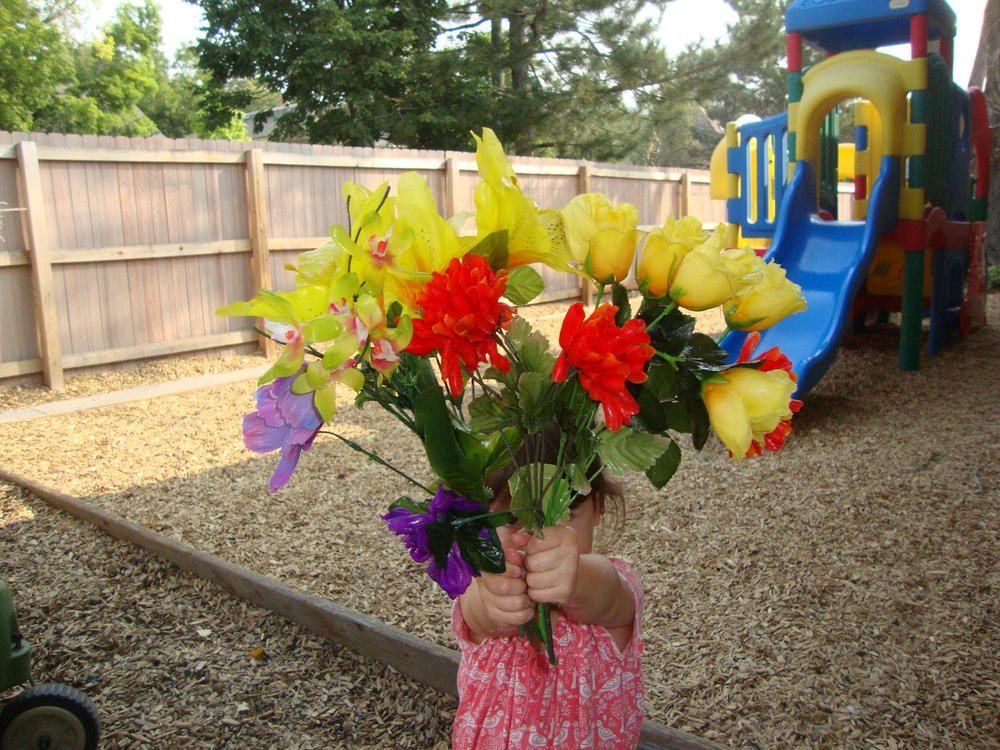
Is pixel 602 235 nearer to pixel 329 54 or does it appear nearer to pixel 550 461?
pixel 550 461

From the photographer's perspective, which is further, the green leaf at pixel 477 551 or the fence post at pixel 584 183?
the fence post at pixel 584 183

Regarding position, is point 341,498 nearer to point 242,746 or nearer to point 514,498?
point 242,746

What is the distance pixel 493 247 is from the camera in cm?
94

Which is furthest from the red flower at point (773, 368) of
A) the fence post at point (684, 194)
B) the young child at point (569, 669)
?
the fence post at point (684, 194)

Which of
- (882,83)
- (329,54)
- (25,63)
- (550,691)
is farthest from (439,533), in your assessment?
(25,63)

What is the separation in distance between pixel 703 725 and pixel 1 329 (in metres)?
5.99

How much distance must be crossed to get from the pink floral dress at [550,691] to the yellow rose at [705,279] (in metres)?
0.72

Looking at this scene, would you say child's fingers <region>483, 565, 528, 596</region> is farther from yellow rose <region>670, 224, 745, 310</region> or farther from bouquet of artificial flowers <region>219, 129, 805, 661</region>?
yellow rose <region>670, 224, 745, 310</region>

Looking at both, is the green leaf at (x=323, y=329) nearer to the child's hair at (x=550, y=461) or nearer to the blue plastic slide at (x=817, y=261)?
the child's hair at (x=550, y=461)

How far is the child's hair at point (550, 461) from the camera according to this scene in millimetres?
1101

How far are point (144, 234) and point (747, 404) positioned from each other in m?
7.01

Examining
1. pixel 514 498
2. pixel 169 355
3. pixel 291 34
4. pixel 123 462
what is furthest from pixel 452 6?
pixel 514 498

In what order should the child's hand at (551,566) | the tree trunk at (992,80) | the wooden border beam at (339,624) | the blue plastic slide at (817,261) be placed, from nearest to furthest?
1. the child's hand at (551,566)
2. the wooden border beam at (339,624)
3. the blue plastic slide at (817,261)
4. the tree trunk at (992,80)

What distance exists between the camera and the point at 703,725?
216cm
